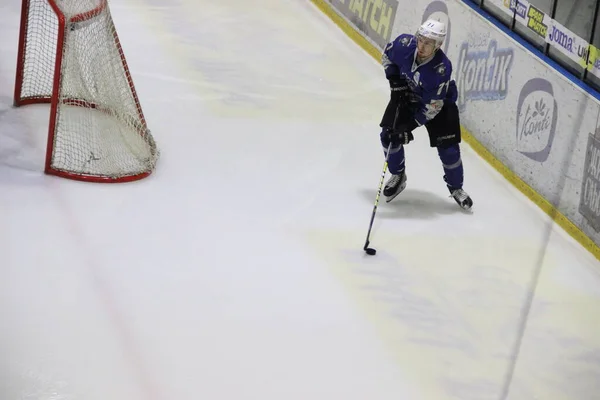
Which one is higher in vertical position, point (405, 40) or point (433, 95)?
point (405, 40)

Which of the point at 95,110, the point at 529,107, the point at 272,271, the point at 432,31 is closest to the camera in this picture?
the point at 272,271

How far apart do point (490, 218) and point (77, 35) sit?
2.31 meters

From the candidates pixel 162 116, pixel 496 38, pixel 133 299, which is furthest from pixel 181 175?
pixel 496 38

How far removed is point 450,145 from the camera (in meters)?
4.86

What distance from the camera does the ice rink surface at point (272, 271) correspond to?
11.8 ft

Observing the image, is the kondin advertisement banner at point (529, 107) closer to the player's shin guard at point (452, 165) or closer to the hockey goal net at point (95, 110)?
the player's shin guard at point (452, 165)

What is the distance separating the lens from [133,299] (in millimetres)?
3928

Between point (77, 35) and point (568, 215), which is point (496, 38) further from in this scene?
point (77, 35)

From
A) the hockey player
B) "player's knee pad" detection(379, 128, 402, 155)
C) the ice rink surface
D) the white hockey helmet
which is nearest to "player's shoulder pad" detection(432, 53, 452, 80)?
the hockey player

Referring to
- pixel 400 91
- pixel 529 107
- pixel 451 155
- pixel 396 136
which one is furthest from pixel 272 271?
pixel 529 107

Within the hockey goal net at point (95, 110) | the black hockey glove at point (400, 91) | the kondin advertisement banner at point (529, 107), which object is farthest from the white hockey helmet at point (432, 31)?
the hockey goal net at point (95, 110)

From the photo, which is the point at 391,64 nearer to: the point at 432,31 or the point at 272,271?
the point at 432,31

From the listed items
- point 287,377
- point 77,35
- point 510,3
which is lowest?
point 287,377

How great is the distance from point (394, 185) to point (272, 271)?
104 centimetres
